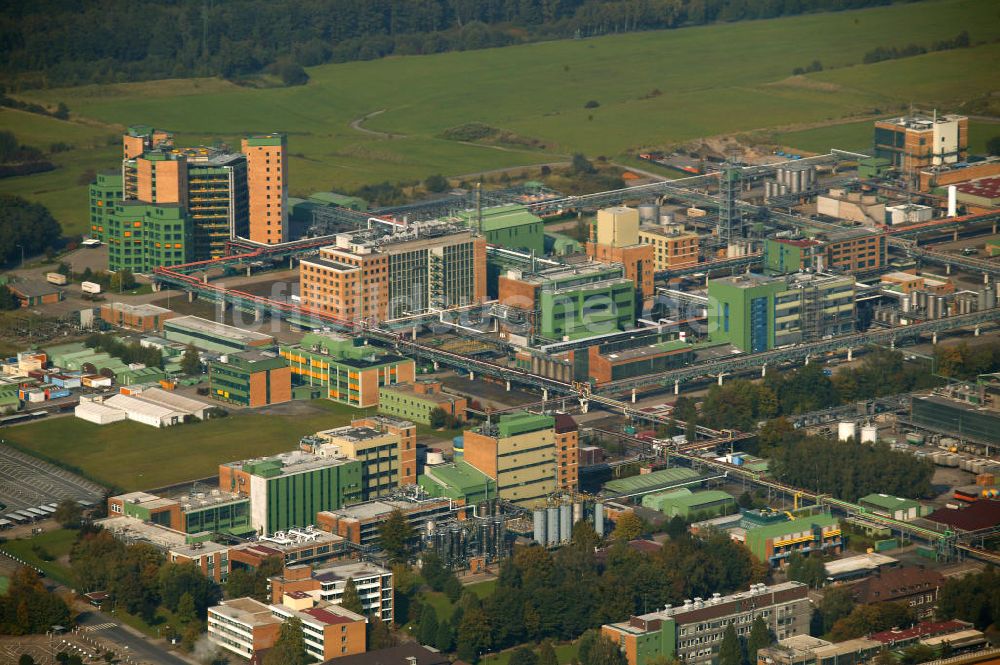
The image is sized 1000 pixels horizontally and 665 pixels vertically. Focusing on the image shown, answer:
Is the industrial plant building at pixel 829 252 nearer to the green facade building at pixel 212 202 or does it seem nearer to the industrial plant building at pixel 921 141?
the industrial plant building at pixel 921 141

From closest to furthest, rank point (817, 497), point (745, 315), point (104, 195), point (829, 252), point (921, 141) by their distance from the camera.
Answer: point (817, 497), point (745, 315), point (829, 252), point (104, 195), point (921, 141)

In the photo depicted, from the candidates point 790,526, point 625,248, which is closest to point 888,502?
point 790,526

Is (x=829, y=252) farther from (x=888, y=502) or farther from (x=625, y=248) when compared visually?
(x=888, y=502)

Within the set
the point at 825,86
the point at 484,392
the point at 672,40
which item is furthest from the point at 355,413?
the point at 672,40

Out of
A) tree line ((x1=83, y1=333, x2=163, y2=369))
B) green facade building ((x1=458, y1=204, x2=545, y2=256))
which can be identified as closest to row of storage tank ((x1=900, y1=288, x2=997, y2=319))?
green facade building ((x1=458, y1=204, x2=545, y2=256))

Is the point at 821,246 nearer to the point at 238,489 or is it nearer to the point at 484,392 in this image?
the point at 484,392
